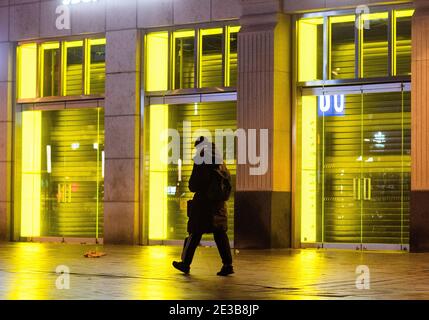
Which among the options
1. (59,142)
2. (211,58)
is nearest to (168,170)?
(211,58)

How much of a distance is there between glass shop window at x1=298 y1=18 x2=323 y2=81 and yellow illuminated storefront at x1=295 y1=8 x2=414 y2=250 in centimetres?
2

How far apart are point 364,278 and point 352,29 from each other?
825 centimetres

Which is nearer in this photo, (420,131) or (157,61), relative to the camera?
(420,131)

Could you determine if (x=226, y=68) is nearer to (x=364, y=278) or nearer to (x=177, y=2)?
(x=177, y=2)

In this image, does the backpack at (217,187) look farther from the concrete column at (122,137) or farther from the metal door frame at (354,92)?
the concrete column at (122,137)

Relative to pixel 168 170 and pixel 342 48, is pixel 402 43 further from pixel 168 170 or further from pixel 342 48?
pixel 168 170

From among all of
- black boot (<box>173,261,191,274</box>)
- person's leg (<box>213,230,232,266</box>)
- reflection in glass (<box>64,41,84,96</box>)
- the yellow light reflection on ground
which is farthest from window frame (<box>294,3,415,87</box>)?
black boot (<box>173,261,191,274</box>)

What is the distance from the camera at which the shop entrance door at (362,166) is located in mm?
20688

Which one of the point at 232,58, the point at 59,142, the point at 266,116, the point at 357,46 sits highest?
the point at 357,46

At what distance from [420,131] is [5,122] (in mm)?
10460

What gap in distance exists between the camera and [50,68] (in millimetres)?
25266

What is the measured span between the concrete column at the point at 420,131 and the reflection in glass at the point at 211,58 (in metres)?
4.55

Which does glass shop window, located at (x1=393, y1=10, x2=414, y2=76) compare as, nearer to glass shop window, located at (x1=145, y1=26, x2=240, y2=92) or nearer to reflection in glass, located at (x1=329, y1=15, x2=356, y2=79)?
reflection in glass, located at (x1=329, y1=15, x2=356, y2=79)

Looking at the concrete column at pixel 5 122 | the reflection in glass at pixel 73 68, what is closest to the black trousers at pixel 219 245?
the reflection in glass at pixel 73 68
